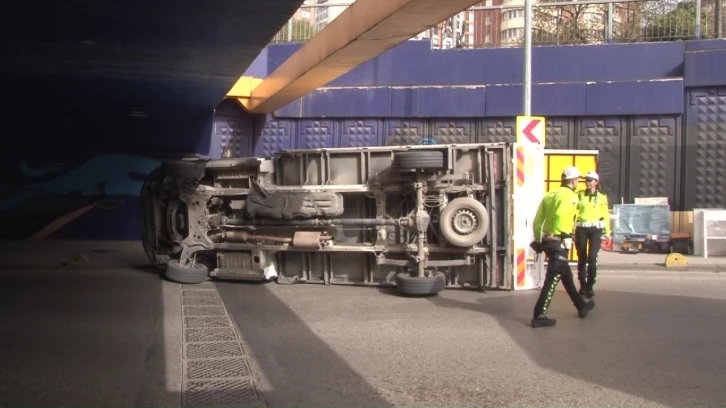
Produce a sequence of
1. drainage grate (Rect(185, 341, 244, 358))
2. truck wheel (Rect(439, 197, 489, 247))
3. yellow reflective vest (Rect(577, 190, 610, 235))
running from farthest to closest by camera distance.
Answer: truck wheel (Rect(439, 197, 489, 247)) → yellow reflective vest (Rect(577, 190, 610, 235)) → drainage grate (Rect(185, 341, 244, 358))

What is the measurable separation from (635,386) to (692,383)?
50 cm

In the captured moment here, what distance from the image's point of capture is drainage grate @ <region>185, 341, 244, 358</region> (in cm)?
670

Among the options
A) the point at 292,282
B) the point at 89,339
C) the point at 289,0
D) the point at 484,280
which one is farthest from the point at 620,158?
the point at 89,339

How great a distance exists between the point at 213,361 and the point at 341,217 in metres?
4.31

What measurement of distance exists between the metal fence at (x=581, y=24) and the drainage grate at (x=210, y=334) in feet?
32.4

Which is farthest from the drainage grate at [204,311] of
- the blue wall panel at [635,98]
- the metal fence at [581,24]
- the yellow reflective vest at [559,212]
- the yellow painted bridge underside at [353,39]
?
the blue wall panel at [635,98]

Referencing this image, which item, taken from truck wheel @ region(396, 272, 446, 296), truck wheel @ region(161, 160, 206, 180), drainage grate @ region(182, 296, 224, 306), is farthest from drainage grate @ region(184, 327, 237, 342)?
truck wheel @ region(161, 160, 206, 180)

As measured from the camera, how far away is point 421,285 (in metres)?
9.58

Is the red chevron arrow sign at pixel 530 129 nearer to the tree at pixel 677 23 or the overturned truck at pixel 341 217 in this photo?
the overturned truck at pixel 341 217

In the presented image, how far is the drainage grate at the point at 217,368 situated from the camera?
603 centimetres

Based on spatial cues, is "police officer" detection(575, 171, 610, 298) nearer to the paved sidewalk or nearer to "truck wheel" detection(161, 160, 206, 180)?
the paved sidewalk

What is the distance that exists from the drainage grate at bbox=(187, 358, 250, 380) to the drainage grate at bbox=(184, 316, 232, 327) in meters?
1.55

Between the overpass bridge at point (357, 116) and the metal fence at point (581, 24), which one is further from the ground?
the metal fence at point (581, 24)

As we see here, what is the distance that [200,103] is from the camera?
49.0 ft
